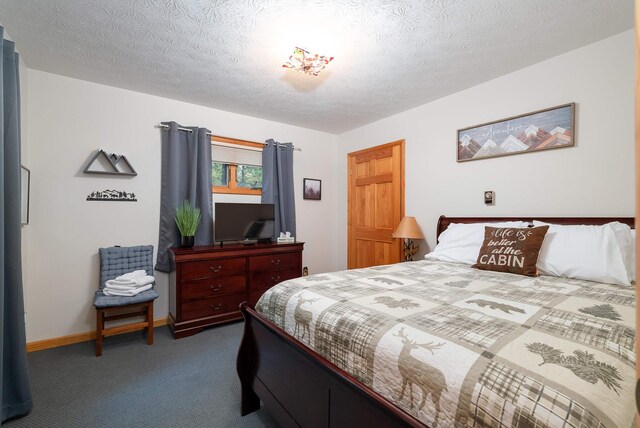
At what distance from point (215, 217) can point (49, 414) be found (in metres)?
2.00

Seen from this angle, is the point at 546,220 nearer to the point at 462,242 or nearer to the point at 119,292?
the point at 462,242

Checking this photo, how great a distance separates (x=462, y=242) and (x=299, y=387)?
6.30ft

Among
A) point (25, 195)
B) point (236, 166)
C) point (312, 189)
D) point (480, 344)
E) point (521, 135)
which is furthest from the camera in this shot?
point (312, 189)

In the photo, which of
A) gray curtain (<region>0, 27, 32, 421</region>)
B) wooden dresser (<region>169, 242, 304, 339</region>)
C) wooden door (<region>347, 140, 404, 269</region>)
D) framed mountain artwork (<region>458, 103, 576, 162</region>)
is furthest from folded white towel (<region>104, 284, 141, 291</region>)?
framed mountain artwork (<region>458, 103, 576, 162</region>)

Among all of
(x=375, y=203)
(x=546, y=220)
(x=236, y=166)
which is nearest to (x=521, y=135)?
(x=546, y=220)

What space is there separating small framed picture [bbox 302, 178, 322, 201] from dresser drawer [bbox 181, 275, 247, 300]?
1.69m

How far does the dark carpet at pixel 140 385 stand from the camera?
165 centimetres

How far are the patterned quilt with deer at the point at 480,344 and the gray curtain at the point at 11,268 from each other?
1.46 m

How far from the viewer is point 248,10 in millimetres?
1781

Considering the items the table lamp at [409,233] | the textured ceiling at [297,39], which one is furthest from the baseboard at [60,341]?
the table lamp at [409,233]

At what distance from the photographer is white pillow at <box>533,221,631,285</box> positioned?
1.72 m

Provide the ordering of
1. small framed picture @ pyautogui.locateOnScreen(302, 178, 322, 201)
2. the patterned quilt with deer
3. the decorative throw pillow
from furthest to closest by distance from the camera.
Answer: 1. small framed picture @ pyautogui.locateOnScreen(302, 178, 322, 201)
2. the decorative throw pillow
3. the patterned quilt with deer

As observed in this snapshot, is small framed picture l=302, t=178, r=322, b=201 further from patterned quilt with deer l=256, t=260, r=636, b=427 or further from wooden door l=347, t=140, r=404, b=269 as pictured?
patterned quilt with deer l=256, t=260, r=636, b=427

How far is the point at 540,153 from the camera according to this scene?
2.42 m
